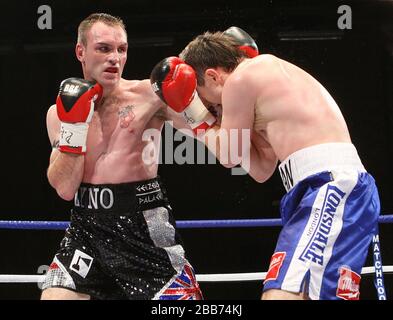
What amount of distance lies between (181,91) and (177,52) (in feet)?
9.71

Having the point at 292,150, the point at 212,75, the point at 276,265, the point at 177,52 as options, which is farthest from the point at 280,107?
the point at 177,52

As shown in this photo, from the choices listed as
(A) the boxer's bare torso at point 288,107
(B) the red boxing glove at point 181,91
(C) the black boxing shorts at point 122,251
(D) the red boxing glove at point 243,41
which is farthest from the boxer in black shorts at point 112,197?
(A) the boxer's bare torso at point 288,107

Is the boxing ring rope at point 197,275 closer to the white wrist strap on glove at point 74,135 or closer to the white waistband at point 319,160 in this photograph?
the white wrist strap on glove at point 74,135

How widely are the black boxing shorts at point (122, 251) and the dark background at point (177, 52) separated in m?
2.65

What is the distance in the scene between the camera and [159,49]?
4.70 m

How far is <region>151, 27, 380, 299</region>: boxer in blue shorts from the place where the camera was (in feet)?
4.73

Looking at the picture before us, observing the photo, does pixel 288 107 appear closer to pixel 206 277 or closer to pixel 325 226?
pixel 325 226

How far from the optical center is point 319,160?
1.52m

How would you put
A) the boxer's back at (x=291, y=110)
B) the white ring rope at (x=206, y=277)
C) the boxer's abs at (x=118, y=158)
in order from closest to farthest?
the boxer's back at (x=291, y=110) < the boxer's abs at (x=118, y=158) < the white ring rope at (x=206, y=277)

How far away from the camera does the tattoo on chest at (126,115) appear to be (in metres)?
1.95
